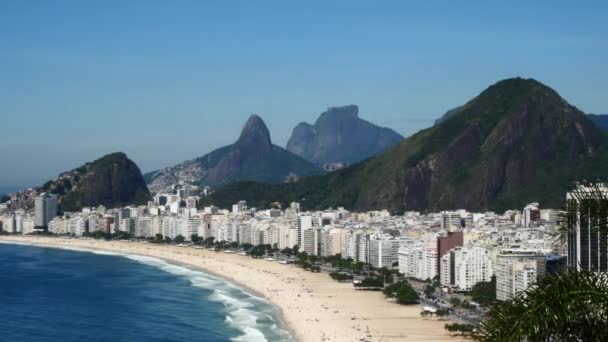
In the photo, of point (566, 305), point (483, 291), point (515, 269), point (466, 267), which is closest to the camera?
point (566, 305)

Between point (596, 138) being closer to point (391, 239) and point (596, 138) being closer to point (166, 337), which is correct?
point (391, 239)

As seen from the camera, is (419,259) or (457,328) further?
(419,259)

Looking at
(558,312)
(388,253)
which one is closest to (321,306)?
(388,253)

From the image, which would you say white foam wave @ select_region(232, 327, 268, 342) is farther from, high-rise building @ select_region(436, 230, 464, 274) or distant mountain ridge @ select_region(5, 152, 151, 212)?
distant mountain ridge @ select_region(5, 152, 151, 212)

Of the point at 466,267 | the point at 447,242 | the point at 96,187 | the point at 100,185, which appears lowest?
the point at 466,267

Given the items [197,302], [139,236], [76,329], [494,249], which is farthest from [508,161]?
[76,329]

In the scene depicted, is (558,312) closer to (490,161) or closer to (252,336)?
(252,336)

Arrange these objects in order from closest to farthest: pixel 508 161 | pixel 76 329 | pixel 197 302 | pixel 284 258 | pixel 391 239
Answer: pixel 76 329 < pixel 197 302 < pixel 391 239 < pixel 284 258 < pixel 508 161
